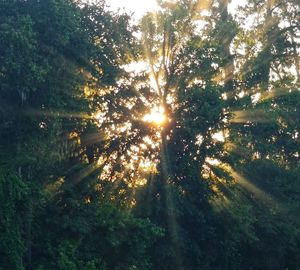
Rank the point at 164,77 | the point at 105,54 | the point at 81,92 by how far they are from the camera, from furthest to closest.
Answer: the point at 164,77 < the point at 105,54 < the point at 81,92

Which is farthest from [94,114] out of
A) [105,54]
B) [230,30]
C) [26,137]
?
[230,30]

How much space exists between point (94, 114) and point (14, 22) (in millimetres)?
7544

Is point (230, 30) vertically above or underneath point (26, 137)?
above

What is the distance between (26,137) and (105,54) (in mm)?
7073

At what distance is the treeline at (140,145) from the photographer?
20.0 m

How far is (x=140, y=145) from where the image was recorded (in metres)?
26.2

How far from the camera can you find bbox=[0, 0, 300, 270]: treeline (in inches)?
789

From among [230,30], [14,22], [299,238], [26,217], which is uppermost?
[230,30]

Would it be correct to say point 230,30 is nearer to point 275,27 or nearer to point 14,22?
point 275,27

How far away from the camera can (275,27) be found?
3425 cm

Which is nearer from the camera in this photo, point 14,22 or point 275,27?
point 14,22

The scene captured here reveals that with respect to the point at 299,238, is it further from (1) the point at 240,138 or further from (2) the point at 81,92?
(2) the point at 81,92

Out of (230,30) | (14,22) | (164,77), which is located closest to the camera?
(14,22)

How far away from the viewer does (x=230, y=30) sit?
29609mm
